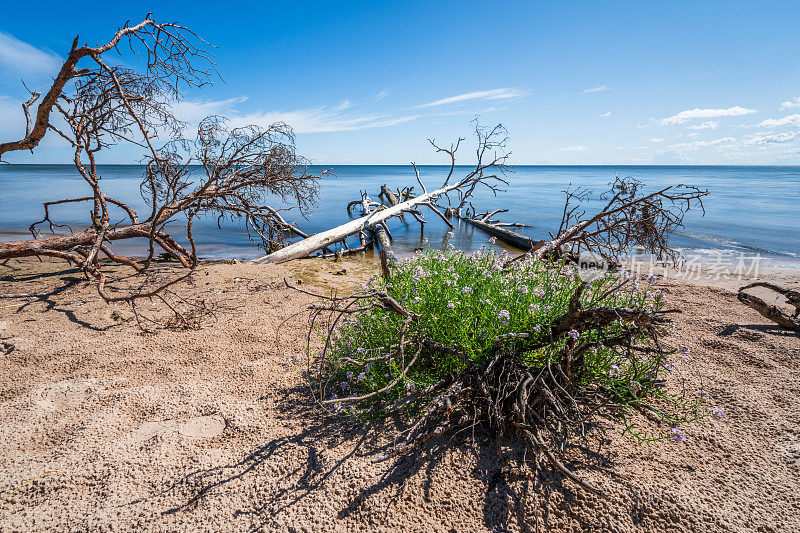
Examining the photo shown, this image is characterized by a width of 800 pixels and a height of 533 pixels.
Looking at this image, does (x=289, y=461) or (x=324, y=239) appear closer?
(x=289, y=461)

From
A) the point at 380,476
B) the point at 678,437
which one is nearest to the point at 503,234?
the point at 678,437

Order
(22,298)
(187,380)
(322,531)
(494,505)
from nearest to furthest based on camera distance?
(322,531)
(494,505)
(187,380)
(22,298)

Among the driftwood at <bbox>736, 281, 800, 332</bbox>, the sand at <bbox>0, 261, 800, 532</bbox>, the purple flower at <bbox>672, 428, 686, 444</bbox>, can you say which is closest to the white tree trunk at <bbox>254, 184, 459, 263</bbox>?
the sand at <bbox>0, 261, 800, 532</bbox>

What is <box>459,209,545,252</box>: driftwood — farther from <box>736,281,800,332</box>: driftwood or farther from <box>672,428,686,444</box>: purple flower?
<box>672,428,686,444</box>: purple flower

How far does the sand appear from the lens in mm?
1885

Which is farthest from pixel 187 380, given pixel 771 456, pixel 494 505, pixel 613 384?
pixel 771 456

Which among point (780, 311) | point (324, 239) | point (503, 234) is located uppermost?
point (324, 239)

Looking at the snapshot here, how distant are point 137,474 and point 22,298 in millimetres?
4631

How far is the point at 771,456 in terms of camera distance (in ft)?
7.39

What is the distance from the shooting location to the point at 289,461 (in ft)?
7.37

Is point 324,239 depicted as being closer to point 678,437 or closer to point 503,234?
point 503,234

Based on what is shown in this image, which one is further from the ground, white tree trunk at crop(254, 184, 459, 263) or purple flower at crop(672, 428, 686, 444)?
white tree trunk at crop(254, 184, 459, 263)

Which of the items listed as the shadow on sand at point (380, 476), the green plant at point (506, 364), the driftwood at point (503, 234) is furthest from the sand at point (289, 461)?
the driftwood at point (503, 234)

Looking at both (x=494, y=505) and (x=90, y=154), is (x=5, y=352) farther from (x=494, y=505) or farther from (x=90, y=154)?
(x=494, y=505)
